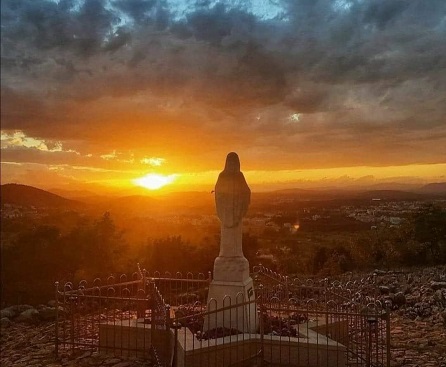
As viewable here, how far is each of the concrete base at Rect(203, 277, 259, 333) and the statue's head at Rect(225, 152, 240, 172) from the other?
5.86 ft

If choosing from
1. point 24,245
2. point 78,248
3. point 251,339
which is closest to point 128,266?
point 78,248

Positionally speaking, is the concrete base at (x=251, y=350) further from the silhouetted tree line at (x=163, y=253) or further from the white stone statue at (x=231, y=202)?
the silhouetted tree line at (x=163, y=253)

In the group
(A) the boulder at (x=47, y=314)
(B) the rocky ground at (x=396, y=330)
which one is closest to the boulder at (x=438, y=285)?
(B) the rocky ground at (x=396, y=330)

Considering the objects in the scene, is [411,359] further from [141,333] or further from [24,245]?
[24,245]

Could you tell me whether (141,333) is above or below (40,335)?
above

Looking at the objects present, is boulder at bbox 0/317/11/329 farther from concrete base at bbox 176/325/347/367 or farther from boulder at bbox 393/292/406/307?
boulder at bbox 393/292/406/307

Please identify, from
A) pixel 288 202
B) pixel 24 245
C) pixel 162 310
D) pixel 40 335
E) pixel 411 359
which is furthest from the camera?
pixel 288 202

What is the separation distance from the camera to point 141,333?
24.9 ft

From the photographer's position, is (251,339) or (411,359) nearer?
(251,339)

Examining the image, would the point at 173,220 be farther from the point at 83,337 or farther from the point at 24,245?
the point at 83,337

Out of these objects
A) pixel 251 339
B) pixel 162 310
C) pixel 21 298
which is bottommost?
pixel 21 298

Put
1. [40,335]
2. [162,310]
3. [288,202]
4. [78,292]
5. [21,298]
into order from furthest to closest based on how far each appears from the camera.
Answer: [288,202] < [21,298] < [40,335] < [78,292] < [162,310]

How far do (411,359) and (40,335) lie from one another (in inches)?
272

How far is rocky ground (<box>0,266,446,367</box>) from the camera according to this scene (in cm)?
745
